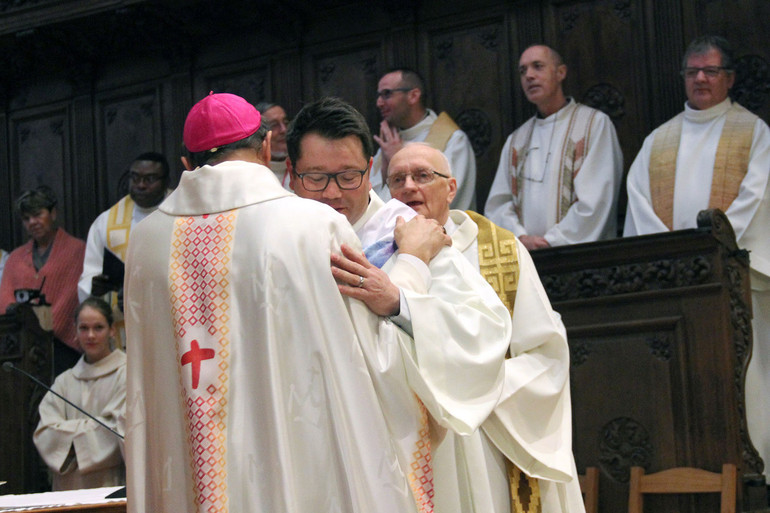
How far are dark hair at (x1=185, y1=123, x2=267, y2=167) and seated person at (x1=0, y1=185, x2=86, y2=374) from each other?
5.66m

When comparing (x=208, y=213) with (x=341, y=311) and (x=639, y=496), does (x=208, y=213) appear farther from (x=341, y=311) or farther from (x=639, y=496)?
(x=639, y=496)

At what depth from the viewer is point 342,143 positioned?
3.37 meters

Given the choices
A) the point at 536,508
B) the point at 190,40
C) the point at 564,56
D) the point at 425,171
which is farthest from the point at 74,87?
the point at 536,508

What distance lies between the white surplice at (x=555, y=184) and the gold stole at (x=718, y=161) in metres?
0.31

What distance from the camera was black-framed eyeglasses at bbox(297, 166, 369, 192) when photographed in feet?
11.1

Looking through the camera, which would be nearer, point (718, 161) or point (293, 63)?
point (718, 161)

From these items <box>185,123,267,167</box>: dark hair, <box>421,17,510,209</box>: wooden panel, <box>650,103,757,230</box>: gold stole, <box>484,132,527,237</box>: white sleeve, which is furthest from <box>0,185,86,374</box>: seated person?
<box>185,123,267,167</box>: dark hair

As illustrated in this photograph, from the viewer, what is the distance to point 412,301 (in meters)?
3.09

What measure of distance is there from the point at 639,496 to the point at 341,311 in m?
3.26

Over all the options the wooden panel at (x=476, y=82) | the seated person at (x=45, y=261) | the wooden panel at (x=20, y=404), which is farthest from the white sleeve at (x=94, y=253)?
the wooden panel at (x=476, y=82)

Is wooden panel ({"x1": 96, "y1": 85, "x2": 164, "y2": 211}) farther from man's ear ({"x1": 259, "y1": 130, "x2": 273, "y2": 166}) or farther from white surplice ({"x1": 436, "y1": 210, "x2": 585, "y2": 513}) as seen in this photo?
man's ear ({"x1": 259, "y1": 130, "x2": 273, "y2": 166})

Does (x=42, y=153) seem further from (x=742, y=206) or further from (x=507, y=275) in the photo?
(x=507, y=275)

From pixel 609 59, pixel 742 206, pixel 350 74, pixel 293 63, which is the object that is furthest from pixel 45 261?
pixel 742 206

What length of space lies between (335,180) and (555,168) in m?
4.42
